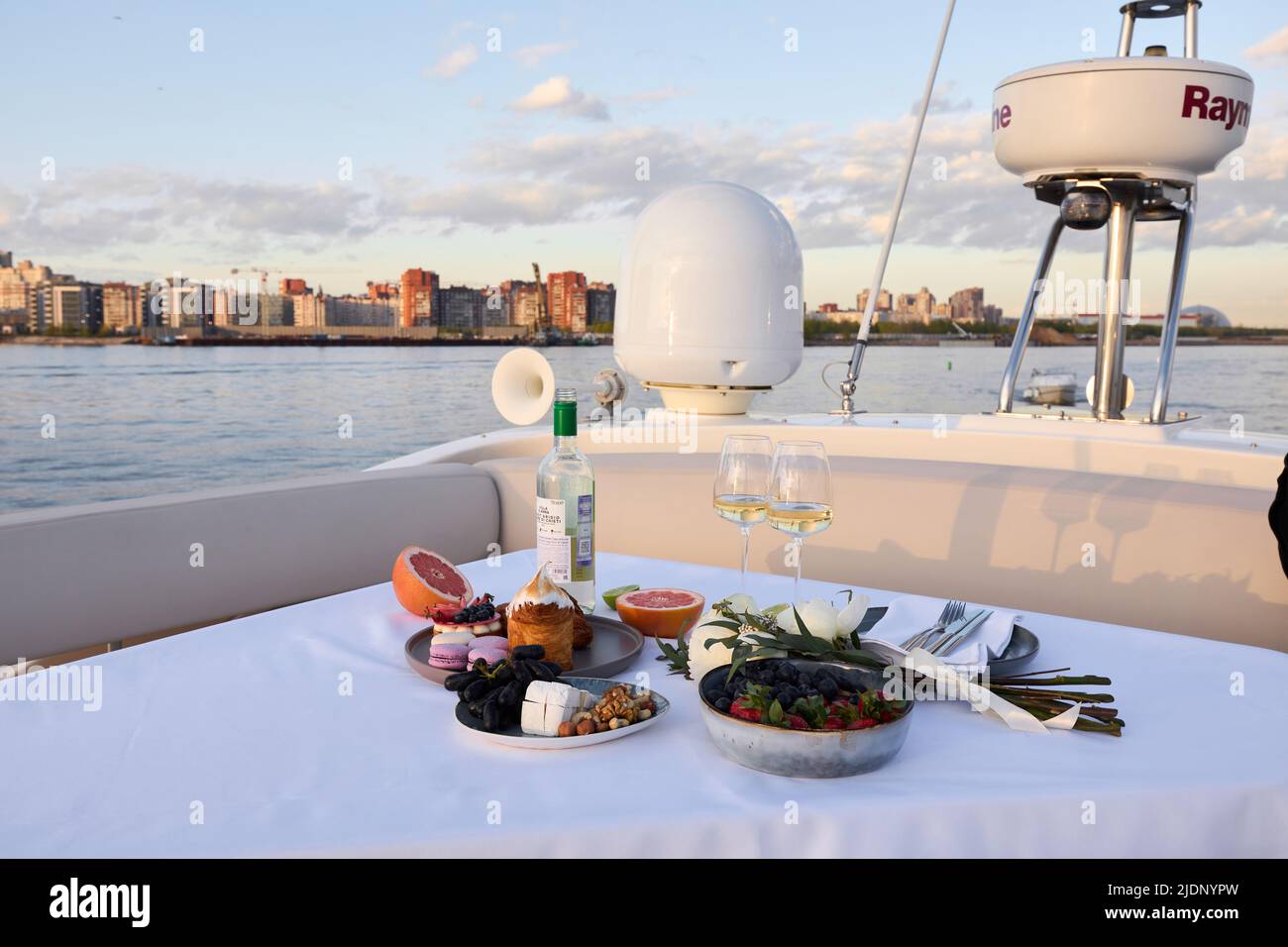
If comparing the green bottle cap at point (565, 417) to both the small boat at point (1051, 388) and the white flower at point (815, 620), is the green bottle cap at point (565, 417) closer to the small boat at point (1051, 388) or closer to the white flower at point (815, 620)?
the white flower at point (815, 620)

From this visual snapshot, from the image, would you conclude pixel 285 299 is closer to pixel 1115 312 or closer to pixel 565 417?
pixel 1115 312

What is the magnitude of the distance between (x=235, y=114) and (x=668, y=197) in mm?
25038

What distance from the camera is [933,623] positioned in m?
1.22

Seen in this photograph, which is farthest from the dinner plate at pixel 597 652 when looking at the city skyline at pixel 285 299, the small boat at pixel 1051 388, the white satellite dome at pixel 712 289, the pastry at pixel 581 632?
the city skyline at pixel 285 299

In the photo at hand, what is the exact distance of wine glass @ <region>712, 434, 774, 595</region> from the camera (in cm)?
115

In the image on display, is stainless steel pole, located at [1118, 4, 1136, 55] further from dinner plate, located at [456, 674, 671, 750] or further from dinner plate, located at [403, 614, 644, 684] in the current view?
dinner plate, located at [456, 674, 671, 750]

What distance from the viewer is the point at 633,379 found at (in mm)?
3125

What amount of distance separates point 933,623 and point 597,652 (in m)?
0.41

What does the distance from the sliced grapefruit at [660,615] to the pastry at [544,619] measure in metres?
0.17

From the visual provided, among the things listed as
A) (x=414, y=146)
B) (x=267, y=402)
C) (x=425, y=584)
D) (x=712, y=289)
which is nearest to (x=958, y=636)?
(x=425, y=584)

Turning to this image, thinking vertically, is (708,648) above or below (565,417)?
below

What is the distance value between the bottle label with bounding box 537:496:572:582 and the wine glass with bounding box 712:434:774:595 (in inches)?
8.0
